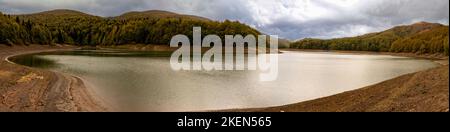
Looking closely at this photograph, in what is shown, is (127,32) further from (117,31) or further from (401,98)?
(401,98)

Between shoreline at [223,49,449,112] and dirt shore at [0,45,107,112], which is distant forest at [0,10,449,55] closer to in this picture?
dirt shore at [0,45,107,112]

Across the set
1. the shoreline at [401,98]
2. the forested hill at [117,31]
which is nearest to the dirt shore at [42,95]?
the shoreline at [401,98]

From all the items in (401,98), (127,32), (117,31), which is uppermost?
(117,31)

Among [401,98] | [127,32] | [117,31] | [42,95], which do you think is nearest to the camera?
[401,98]

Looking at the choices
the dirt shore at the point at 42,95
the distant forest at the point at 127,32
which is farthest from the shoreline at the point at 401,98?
the distant forest at the point at 127,32

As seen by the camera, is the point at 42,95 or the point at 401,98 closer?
the point at 401,98

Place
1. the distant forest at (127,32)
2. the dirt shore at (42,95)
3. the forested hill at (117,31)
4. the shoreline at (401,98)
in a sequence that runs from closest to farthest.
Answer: the shoreline at (401,98)
the dirt shore at (42,95)
the distant forest at (127,32)
the forested hill at (117,31)

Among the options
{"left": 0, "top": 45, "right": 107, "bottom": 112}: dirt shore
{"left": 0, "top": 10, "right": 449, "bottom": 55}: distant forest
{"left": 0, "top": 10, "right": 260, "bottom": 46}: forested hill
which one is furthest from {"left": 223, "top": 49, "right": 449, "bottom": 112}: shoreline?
{"left": 0, "top": 10, "right": 260, "bottom": 46}: forested hill

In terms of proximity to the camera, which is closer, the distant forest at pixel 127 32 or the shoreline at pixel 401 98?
the shoreline at pixel 401 98

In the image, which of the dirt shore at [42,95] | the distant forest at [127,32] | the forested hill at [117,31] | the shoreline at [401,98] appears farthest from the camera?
the forested hill at [117,31]

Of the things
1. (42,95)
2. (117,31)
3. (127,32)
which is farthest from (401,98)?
(117,31)

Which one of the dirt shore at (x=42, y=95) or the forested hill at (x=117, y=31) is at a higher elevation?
the forested hill at (x=117, y=31)

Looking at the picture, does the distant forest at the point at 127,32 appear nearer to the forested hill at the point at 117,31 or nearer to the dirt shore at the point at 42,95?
the forested hill at the point at 117,31
